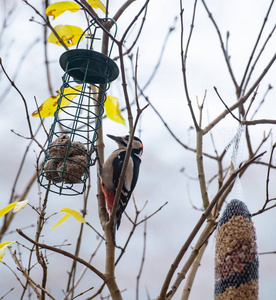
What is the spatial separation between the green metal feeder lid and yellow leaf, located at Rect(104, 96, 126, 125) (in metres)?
0.23

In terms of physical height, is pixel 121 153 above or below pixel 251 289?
above

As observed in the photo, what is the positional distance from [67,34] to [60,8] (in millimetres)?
220

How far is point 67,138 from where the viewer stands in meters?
2.79

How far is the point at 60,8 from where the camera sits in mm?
2539


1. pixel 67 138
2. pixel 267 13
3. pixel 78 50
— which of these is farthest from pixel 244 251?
pixel 267 13

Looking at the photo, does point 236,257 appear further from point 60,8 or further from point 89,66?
point 60,8

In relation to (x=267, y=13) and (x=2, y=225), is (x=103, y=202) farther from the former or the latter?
(x=267, y=13)

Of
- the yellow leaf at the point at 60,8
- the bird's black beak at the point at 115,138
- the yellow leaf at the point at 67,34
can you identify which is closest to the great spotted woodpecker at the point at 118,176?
the bird's black beak at the point at 115,138

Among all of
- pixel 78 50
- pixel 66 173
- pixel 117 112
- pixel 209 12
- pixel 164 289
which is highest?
pixel 209 12

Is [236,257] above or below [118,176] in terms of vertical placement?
below

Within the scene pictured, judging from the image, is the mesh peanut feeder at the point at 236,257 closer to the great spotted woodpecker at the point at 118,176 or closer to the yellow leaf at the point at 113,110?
the yellow leaf at the point at 113,110

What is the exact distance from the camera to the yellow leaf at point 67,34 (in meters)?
2.70

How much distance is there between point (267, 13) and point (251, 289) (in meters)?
2.02

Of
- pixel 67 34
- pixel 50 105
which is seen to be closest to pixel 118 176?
pixel 50 105
